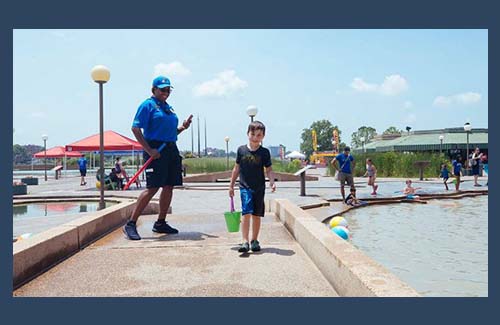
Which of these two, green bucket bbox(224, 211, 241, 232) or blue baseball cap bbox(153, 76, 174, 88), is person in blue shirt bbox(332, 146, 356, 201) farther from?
blue baseball cap bbox(153, 76, 174, 88)

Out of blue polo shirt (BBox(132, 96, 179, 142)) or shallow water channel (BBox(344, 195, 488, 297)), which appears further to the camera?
blue polo shirt (BBox(132, 96, 179, 142))

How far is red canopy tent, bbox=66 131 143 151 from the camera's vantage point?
18859 mm

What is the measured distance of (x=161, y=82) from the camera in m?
5.21

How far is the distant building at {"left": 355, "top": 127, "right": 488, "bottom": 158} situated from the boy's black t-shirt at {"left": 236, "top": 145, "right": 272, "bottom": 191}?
44288 mm

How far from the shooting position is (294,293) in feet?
10.1

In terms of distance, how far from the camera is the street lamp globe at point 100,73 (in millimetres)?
9625

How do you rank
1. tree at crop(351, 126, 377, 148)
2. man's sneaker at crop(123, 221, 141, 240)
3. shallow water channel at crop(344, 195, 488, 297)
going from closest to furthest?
shallow water channel at crop(344, 195, 488, 297) → man's sneaker at crop(123, 221, 141, 240) → tree at crop(351, 126, 377, 148)

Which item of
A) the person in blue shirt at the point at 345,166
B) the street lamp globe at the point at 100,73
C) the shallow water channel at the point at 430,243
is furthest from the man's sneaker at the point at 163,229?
the person in blue shirt at the point at 345,166

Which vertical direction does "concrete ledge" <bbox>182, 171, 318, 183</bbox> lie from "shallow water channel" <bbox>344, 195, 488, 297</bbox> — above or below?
above

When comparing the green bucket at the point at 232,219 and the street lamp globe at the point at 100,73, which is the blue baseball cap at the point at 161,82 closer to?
the green bucket at the point at 232,219

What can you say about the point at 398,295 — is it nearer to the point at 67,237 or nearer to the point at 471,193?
the point at 67,237

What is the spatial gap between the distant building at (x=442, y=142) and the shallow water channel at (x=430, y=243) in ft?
119

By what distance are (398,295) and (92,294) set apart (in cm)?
217

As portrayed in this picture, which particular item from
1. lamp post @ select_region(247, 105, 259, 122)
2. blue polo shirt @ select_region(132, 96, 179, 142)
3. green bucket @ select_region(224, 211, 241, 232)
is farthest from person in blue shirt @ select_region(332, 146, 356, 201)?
blue polo shirt @ select_region(132, 96, 179, 142)
